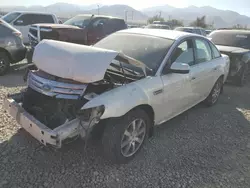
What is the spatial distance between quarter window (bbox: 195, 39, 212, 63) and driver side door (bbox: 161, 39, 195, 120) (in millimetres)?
222

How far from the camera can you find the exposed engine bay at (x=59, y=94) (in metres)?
3.06

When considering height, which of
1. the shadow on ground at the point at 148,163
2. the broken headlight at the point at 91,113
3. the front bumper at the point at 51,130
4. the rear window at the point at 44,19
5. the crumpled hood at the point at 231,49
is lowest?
the shadow on ground at the point at 148,163

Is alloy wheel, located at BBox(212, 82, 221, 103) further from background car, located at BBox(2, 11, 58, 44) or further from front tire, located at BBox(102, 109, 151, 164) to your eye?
background car, located at BBox(2, 11, 58, 44)

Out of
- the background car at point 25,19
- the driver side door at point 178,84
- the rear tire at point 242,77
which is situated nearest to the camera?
the driver side door at point 178,84

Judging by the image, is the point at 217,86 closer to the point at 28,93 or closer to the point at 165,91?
the point at 165,91

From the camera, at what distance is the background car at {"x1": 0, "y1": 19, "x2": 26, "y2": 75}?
6984 millimetres

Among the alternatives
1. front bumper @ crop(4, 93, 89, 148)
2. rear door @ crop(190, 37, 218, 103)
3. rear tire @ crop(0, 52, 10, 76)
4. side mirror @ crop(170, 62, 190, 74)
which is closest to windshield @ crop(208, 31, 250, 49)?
rear door @ crop(190, 37, 218, 103)

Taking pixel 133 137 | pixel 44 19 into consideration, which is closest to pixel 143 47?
pixel 133 137

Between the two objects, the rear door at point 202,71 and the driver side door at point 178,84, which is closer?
the driver side door at point 178,84

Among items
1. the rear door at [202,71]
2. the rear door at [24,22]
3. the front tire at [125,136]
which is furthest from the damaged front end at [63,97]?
the rear door at [24,22]

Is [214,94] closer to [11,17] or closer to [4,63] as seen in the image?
[4,63]

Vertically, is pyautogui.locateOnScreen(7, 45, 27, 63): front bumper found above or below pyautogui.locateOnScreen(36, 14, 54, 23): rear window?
below

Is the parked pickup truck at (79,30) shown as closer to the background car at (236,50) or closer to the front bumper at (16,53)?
the front bumper at (16,53)

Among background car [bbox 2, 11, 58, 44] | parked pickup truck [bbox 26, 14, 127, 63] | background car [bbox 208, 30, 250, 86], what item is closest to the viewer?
background car [bbox 208, 30, 250, 86]
